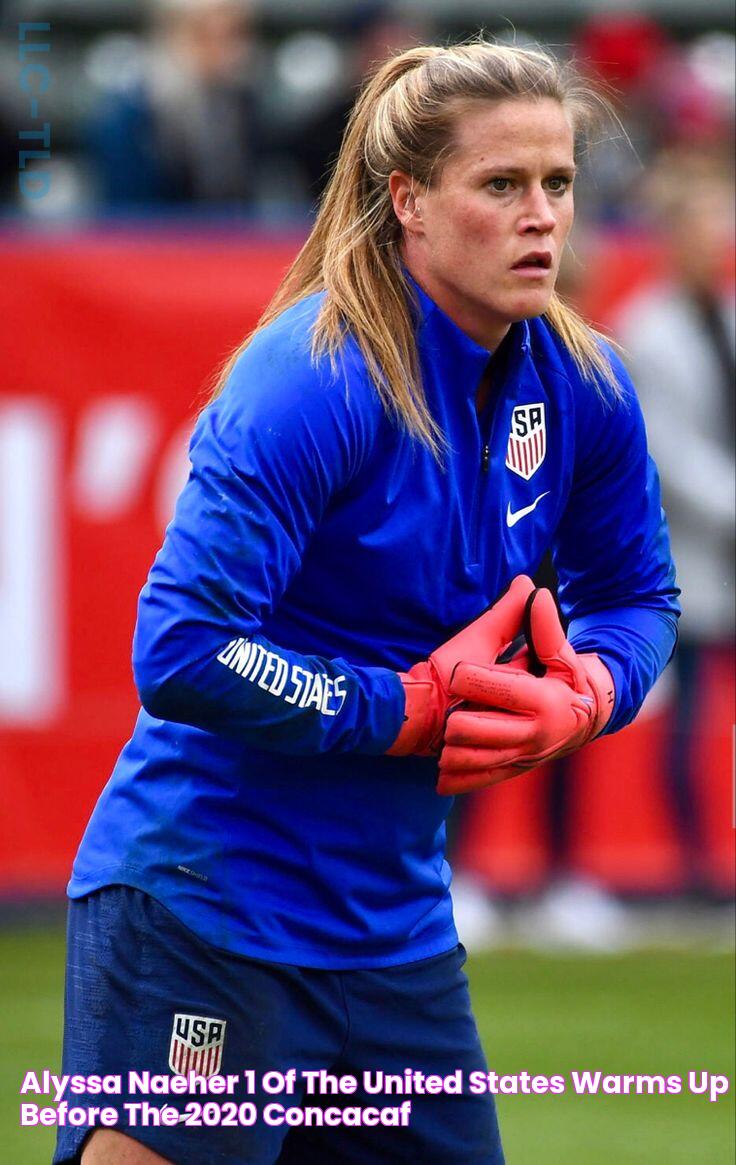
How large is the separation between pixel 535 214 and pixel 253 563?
2.06 feet

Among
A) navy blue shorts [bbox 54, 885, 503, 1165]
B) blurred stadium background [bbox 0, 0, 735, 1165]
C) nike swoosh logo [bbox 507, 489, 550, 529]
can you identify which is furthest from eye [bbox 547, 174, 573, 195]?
blurred stadium background [bbox 0, 0, 735, 1165]

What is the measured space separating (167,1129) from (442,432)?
1.03 metres

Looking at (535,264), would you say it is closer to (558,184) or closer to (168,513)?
(558,184)

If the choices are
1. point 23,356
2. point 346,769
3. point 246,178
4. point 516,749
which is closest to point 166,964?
point 346,769

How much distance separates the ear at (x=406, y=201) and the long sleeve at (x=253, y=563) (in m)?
0.29

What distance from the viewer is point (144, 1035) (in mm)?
2744

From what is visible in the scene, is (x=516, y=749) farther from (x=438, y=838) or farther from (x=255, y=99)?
(x=255, y=99)

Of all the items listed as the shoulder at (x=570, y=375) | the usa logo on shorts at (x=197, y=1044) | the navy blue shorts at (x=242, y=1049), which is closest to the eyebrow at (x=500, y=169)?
the shoulder at (x=570, y=375)

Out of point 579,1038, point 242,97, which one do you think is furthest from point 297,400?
point 242,97

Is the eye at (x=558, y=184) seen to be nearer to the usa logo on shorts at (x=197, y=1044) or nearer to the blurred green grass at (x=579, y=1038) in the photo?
the usa logo on shorts at (x=197, y=1044)

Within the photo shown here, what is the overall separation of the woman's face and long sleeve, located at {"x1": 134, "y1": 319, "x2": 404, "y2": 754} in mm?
264

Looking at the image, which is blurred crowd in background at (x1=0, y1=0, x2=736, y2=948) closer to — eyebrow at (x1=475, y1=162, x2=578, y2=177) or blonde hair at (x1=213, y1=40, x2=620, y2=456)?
blonde hair at (x1=213, y1=40, x2=620, y2=456)

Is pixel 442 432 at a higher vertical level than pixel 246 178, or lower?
lower

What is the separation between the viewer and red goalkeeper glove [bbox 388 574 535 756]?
109 inches
